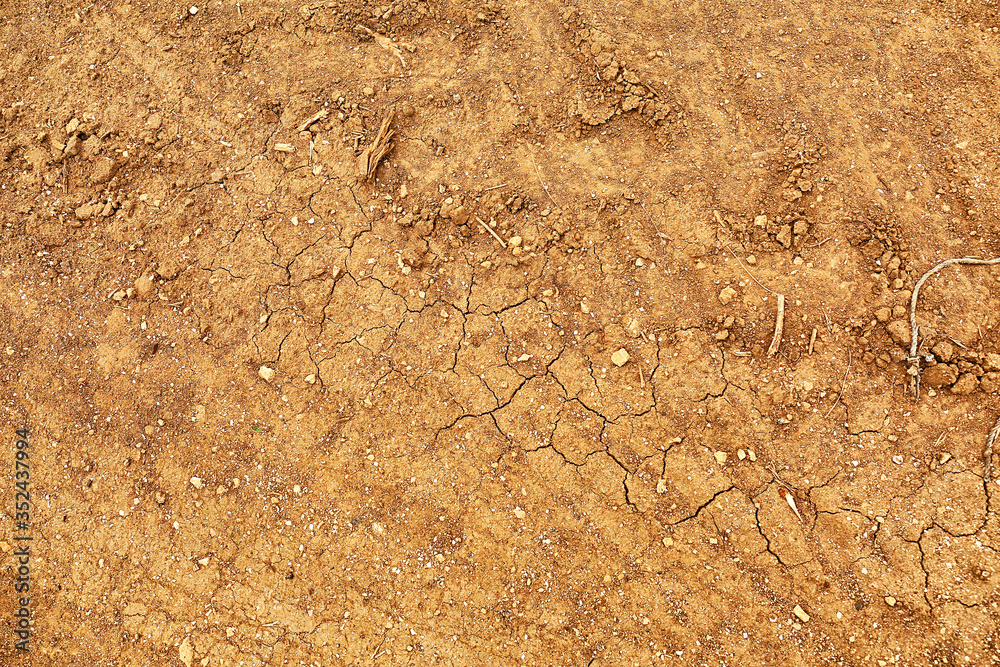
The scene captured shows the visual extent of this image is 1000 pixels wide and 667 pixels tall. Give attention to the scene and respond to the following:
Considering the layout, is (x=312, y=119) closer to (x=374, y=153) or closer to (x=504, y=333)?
(x=374, y=153)

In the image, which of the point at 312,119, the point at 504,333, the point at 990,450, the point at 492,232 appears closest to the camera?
the point at 990,450

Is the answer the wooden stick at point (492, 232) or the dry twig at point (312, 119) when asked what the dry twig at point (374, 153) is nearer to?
the dry twig at point (312, 119)

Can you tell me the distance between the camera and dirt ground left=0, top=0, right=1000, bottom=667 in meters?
2.76

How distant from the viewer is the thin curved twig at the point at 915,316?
2.86 m

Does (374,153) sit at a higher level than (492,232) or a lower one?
higher

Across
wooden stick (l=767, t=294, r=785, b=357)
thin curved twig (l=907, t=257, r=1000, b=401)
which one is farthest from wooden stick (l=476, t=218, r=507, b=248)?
thin curved twig (l=907, t=257, r=1000, b=401)

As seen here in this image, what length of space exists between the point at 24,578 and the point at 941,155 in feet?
17.9

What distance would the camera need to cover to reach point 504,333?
3.13m

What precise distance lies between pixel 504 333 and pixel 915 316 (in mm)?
2090

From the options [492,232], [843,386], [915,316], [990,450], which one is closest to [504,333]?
[492,232]

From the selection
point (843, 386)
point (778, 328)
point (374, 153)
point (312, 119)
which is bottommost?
point (843, 386)

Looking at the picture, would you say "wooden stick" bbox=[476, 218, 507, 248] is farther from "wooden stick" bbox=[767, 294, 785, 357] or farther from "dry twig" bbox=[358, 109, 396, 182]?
"wooden stick" bbox=[767, 294, 785, 357]

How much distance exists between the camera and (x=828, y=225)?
3.15m

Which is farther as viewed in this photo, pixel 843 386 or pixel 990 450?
pixel 843 386
